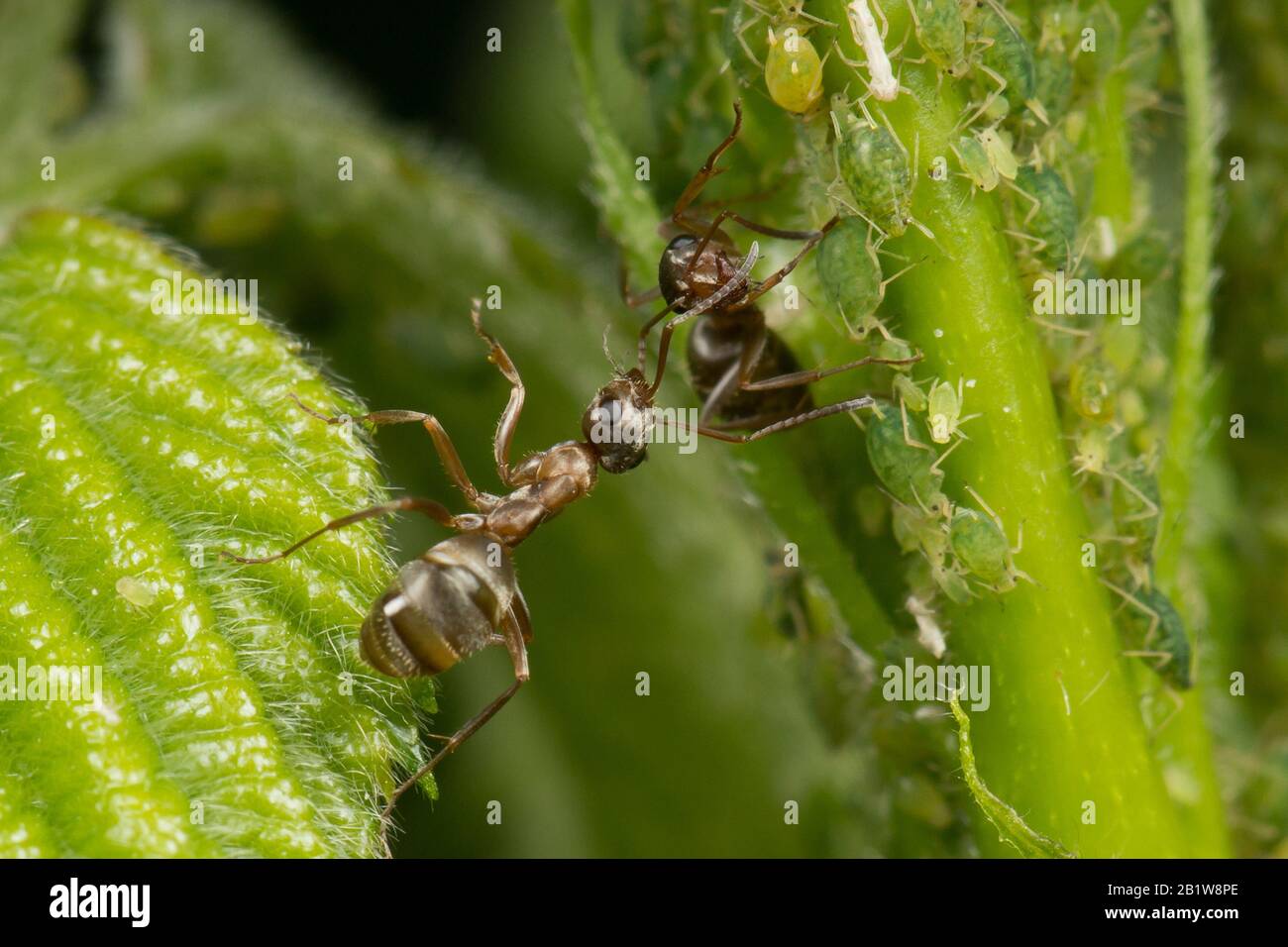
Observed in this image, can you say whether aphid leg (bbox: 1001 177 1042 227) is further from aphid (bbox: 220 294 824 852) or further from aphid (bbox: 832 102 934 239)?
aphid (bbox: 220 294 824 852)

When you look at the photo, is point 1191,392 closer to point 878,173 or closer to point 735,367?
point 878,173

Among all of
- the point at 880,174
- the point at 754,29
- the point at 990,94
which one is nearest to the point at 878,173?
the point at 880,174

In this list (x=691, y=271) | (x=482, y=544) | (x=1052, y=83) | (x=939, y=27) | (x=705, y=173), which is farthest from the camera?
(x=691, y=271)

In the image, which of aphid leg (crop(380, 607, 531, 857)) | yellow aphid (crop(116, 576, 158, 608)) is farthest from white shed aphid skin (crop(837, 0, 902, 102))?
yellow aphid (crop(116, 576, 158, 608))

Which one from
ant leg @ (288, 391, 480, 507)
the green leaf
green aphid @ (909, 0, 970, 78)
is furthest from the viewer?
ant leg @ (288, 391, 480, 507)
